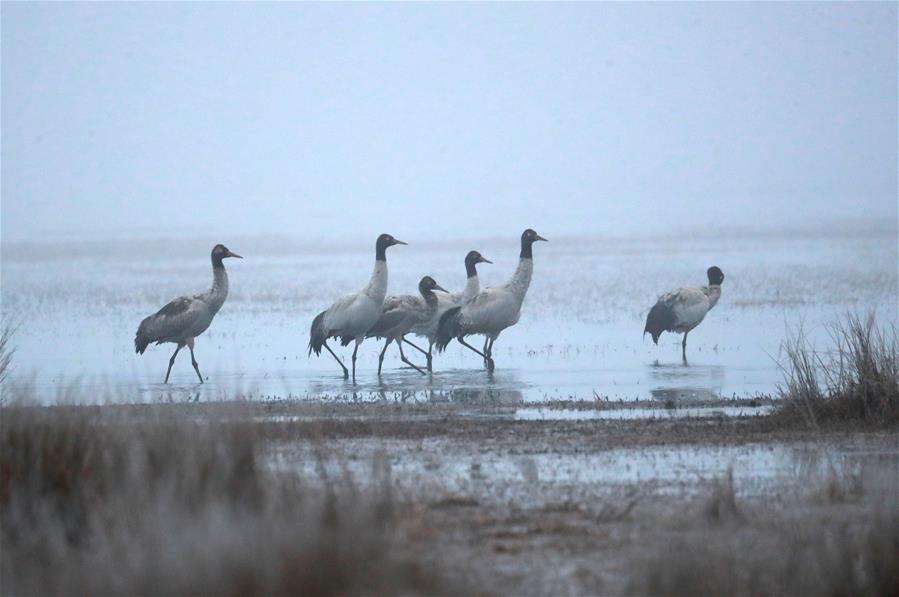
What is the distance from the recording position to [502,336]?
91.3 feet

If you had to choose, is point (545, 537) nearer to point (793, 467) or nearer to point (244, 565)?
point (244, 565)

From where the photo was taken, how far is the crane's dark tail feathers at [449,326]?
2264cm

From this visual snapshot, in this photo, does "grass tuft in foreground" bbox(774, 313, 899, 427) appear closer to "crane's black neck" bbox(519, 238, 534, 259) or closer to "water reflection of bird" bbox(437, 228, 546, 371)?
"water reflection of bird" bbox(437, 228, 546, 371)

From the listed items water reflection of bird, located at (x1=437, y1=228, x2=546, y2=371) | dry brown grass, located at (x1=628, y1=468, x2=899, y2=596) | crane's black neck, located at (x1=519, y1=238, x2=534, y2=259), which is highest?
crane's black neck, located at (x1=519, y1=238, x2=534, y2=259)

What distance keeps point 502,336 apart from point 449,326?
519cm

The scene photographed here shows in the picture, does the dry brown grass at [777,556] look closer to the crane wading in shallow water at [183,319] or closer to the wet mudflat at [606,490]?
the wet mudflat at [606,490]

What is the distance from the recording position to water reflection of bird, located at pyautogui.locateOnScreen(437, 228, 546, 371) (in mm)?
22391

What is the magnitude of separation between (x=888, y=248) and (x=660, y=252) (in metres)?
11.1

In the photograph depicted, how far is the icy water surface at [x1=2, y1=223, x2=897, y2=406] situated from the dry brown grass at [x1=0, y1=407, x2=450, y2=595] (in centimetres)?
94

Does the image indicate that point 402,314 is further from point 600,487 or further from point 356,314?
point 600,487

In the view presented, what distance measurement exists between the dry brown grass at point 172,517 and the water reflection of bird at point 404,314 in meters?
11.0

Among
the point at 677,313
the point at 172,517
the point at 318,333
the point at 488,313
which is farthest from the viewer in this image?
the point at 677,313

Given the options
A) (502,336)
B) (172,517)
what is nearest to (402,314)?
(502,336)

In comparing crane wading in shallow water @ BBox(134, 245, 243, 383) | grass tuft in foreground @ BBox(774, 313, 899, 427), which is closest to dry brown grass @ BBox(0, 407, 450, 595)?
grass tuft in foreground @ BBox(774, 313, 899, 427)
